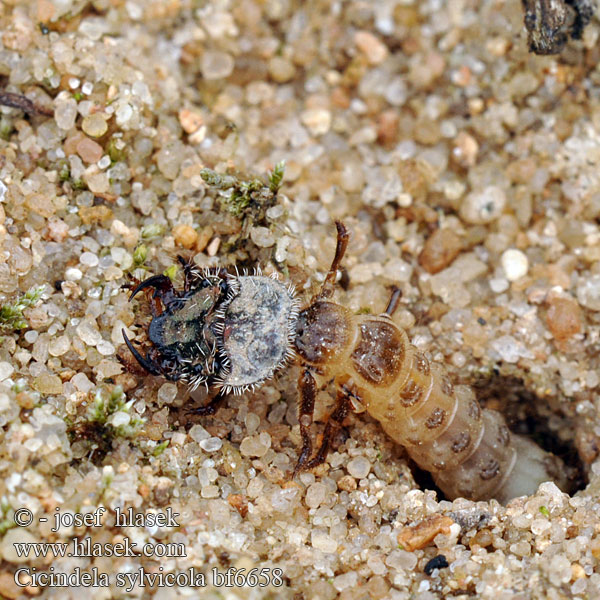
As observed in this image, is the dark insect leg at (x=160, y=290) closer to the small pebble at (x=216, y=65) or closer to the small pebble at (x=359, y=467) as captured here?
the small pebble at (x=359, y=467)

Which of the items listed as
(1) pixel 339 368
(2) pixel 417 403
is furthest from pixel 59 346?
(2) pixel 417 403

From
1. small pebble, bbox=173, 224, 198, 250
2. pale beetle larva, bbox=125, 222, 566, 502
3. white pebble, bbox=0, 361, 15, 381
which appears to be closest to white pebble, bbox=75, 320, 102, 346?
pale beetle larva, bbox=125, 222, 566, 502

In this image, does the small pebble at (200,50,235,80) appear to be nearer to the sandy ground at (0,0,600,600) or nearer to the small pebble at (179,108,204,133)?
the sandy ground at (0,0,600,600)

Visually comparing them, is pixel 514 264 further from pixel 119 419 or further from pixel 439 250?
pixel 119 419

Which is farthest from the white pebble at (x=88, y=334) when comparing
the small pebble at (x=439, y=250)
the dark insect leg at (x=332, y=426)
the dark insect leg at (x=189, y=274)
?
the small pebble at (x=439, y=250)

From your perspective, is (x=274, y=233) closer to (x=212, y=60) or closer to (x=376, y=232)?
(x=376, y=232)
